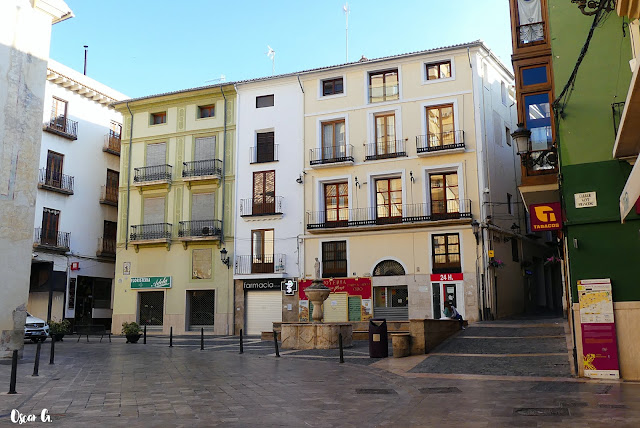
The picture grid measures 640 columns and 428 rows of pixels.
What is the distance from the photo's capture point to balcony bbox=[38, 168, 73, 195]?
3341cm

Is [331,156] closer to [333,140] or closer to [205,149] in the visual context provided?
[333,140]

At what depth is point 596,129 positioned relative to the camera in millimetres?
11969

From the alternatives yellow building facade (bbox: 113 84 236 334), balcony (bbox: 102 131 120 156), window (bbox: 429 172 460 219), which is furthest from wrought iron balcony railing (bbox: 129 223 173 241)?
window (bbox: 429 172 460 219)

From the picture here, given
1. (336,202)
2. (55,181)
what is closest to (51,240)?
(55,181)

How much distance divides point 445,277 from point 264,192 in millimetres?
11373

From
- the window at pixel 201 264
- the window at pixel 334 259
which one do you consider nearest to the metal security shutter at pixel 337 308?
the window at pixel 334 259

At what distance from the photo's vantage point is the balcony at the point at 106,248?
36984 mm

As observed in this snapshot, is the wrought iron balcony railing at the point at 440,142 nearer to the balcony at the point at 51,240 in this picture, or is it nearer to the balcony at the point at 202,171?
the balcony at the point at 202,171

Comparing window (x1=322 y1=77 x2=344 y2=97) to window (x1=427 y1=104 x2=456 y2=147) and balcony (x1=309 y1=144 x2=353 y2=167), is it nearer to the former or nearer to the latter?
balcony (x1=309 y1=144 x2=353 y2=167)

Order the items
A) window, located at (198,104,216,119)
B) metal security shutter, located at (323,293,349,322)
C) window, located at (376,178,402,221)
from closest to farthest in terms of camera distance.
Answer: metal security shutter, located at (323,293,349,322), window, located at (376,178,402,221), window, located at (198,104,216,119)

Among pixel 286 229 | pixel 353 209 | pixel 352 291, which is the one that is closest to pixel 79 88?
pixel 286 229

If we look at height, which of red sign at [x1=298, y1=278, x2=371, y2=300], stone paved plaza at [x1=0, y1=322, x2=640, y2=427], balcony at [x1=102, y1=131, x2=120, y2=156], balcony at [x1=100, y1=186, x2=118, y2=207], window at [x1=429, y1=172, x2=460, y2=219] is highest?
balcony at [x1=102, y1=131, x2=120, y2=156]

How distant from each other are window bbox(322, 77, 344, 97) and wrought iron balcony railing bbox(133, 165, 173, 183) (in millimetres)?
10241

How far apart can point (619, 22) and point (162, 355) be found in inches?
612
